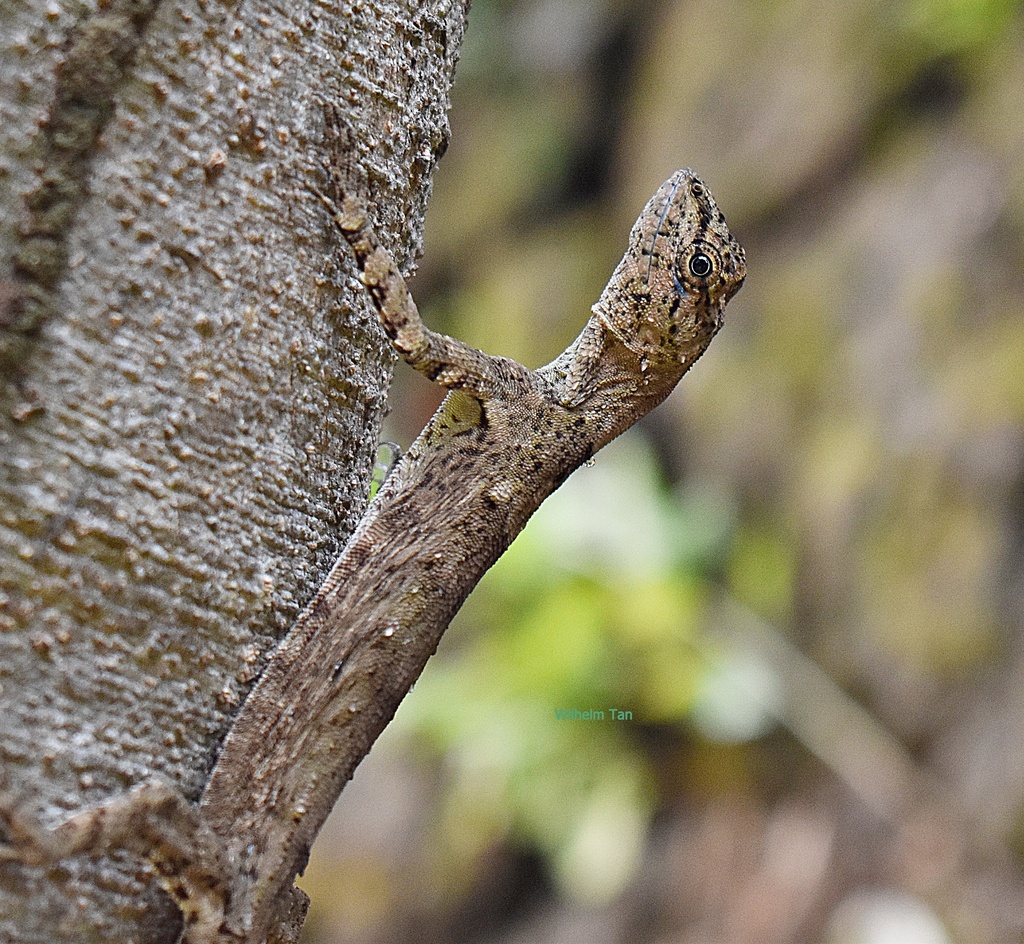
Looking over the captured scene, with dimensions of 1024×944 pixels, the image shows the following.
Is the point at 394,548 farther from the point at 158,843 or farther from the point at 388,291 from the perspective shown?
the point at 158,843

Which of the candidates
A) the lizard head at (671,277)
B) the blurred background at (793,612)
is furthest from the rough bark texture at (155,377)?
the blurred background at (793,612)

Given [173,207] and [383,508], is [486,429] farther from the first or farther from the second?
[173,207]

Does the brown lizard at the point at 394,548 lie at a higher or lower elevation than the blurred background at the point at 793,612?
lower

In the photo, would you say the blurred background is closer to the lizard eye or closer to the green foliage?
the green foliage

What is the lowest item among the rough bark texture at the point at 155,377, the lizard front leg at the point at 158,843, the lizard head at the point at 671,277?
the lizard front leg at the point at 158,843

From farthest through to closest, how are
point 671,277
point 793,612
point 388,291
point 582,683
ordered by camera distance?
point 793,612, point 582,683, point 671,277, point 388,291

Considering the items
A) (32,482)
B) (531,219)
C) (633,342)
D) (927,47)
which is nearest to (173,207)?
(32,482)

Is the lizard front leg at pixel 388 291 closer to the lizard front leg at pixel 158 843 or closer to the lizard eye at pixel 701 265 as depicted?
the lizard eye at pixel 701 265

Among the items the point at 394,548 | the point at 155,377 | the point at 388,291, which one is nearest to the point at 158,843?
the point at 155,377
